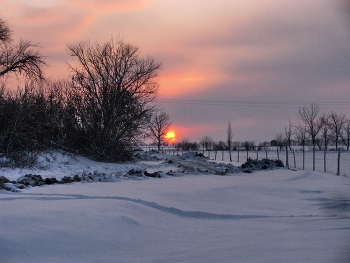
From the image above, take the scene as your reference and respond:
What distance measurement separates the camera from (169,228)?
229 inches

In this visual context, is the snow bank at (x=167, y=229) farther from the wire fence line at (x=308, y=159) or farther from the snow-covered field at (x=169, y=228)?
the wire fence line at (x=308, y=159)

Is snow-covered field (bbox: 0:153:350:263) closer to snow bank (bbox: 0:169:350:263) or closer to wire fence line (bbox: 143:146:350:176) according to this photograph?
snow bank (bbox: 0:169:350:263)

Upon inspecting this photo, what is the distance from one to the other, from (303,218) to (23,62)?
78.1 feet

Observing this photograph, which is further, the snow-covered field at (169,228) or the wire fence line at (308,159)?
the wire fence line at (308,159)

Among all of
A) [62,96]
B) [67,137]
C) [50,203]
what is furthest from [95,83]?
[50,203]

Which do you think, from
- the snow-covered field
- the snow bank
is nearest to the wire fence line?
the snow-covered field

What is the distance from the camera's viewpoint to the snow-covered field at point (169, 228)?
4082 millimetres

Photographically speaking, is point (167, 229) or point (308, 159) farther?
point (308, 159)

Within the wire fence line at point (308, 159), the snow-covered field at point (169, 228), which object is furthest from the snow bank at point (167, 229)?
the wire fence line at point (308, 159)

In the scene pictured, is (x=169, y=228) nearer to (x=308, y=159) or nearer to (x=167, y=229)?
(x=167, y=229)

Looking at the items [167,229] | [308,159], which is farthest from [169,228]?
[308,159]

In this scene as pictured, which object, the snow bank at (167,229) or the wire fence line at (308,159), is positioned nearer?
the snow bank at (167,229)

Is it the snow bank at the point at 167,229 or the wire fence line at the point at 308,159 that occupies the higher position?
the snow bank at the point at 167,229

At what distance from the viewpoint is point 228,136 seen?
248ft
